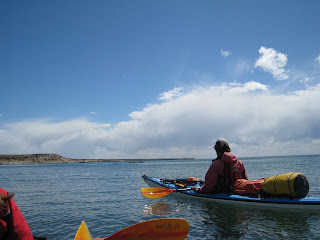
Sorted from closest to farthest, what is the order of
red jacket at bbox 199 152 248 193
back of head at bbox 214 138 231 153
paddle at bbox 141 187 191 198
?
red jacket at bbox 199 152 248 193
back of head at bbox 214 138 231 153
paddle at bbox 141 187 191 198

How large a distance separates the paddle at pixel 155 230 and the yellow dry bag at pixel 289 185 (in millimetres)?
4059

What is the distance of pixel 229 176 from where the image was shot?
880cm

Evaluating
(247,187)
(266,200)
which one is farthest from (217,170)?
(266,200)

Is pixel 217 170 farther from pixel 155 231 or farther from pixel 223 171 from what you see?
pixel 155 231

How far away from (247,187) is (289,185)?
1.46m

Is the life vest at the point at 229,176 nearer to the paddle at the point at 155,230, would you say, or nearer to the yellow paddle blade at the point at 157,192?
the yellow paddle blade at the point at 157,192

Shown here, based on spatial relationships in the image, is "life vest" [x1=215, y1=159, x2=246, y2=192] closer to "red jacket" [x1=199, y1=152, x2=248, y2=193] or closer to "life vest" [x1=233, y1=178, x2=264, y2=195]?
"red jacket" [x1=199, y1=152, x2=248, y2=193]

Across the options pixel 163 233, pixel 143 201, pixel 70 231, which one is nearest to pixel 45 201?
pixel 143 201

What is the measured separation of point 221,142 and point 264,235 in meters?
3.57

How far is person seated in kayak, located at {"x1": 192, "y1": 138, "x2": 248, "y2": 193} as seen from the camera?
8648 mm

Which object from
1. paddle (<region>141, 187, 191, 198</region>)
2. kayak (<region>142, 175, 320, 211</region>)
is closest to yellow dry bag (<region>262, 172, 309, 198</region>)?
kayak (<region>142, 175, 320, 211</region>)

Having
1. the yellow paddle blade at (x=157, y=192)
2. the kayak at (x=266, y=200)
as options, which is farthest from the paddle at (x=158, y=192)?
the kayak at (x=266, y=200)

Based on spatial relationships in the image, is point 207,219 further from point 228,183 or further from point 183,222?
point 183,222

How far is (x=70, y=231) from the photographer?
287 inches
